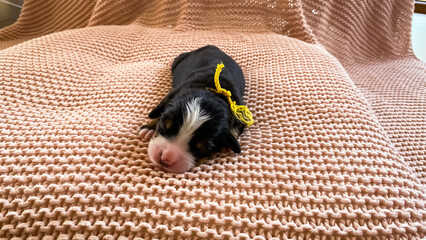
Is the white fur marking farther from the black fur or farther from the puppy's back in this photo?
the puppy's back

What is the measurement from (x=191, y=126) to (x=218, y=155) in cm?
14

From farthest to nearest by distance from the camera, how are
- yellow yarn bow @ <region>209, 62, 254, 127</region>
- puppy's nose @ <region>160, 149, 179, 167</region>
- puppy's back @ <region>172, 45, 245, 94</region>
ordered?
puppy's back @ <region>172, 45, 245, 94</region>, yellow yarn bow @ <region>209, 62, 254, 127</region>, puppy's nose @ <region>160, 149, 179, 167</region>

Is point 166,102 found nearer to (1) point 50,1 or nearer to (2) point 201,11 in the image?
(2) point 201,11

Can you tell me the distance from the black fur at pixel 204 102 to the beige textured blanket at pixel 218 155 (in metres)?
0.05

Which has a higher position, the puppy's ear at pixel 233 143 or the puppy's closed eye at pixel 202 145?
the puppy's ear at pixel 233 143

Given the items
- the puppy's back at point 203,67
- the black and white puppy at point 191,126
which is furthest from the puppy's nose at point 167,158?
the puppy's back at point 203,67

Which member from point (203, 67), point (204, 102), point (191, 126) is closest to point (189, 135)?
point (191, 126)

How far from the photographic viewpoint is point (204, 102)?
2.87 feet

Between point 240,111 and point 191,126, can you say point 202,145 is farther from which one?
point 240,111

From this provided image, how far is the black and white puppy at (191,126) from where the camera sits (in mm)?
756

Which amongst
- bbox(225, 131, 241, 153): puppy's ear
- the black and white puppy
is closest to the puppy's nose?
the black and white puppy

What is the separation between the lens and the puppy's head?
0.75 m

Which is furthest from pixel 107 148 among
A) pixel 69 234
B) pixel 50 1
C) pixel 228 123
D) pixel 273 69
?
pixel 50 1

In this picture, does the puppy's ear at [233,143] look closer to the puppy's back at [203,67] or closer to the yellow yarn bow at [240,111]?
the yellow yarn bow at [240,111]
